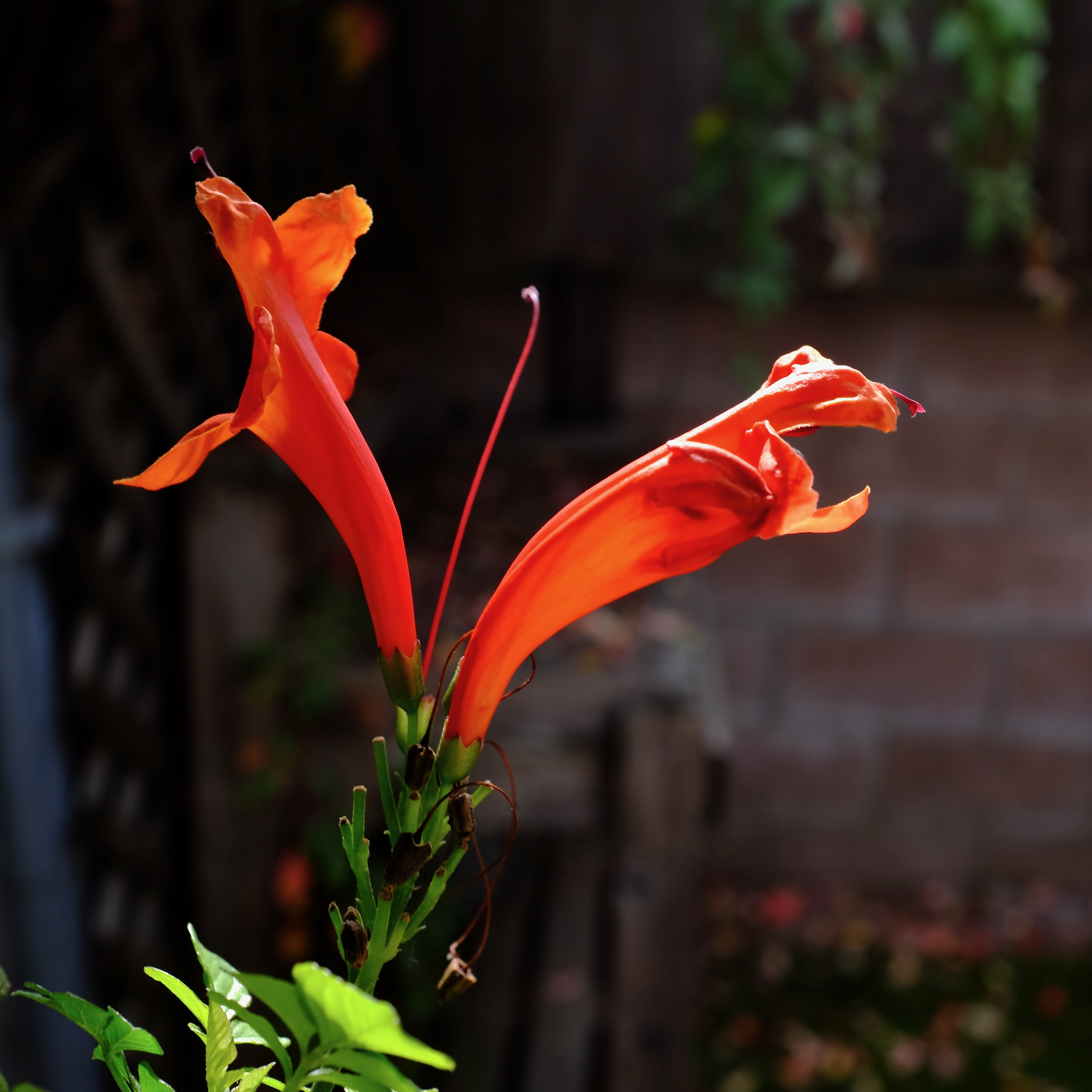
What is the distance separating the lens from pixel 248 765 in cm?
154

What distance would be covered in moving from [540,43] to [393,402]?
3.05 ft

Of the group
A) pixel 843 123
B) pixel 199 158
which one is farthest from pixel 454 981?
pixel 843 123

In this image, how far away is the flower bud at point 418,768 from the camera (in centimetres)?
31

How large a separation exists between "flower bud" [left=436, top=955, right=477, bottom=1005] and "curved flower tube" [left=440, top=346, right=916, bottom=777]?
Answer: 2.2 inches

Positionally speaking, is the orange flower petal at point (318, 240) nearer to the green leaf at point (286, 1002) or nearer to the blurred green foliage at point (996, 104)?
the green leaf at point (286, 1002)

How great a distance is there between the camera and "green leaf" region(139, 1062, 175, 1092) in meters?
0.28

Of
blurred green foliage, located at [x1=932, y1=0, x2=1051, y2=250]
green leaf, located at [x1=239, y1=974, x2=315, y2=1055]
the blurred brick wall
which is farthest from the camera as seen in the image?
the blurred brick wall

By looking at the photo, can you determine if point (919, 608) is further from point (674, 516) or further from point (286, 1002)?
point (286, 1002)

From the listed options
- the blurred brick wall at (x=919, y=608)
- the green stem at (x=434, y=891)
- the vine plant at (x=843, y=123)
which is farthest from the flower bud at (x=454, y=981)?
the blurred brick wall at (x=919, y=608)

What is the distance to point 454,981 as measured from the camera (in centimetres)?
31

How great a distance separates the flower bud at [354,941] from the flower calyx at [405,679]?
7 centimetres

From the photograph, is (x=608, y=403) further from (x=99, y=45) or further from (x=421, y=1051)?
(x=421, y=1051)

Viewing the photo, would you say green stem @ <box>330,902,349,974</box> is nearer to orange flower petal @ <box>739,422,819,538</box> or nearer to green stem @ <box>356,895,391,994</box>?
green stem @ <box>356,895,391,994</box>

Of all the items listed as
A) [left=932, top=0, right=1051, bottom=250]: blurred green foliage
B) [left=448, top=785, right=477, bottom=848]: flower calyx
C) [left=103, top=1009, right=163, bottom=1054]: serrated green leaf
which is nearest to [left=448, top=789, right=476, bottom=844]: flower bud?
[left=448, top=785, right=477, bottom=848]: flower calyx
